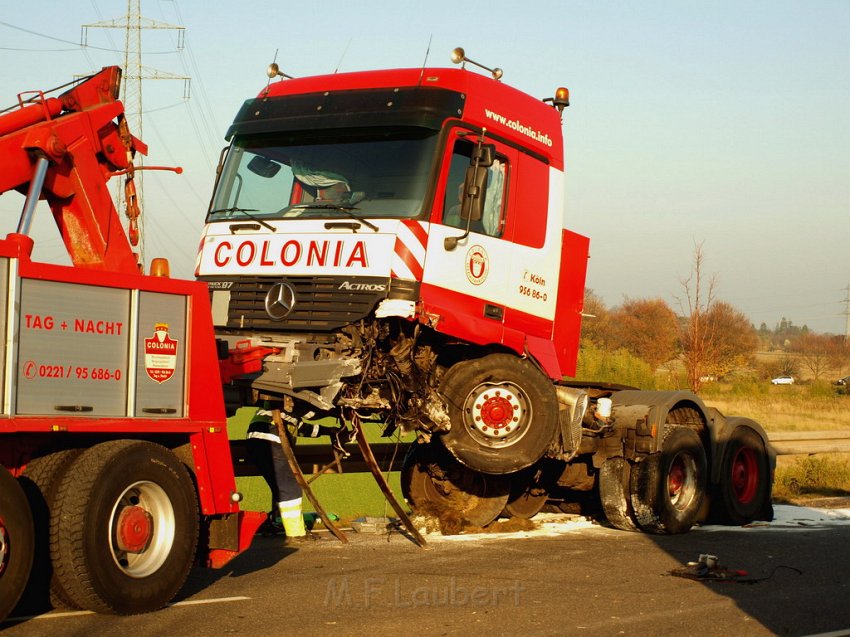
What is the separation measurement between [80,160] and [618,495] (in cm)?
653

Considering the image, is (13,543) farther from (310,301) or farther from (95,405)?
(310,301)

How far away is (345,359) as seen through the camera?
31.1 ft

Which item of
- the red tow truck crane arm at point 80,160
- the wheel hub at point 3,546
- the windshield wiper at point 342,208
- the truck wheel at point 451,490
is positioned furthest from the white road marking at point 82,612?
the truck wheel at point 451,490

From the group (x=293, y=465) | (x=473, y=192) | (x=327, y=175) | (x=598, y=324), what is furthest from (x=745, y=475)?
(x=598, y=324)

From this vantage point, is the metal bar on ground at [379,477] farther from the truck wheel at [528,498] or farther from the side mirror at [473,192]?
the truck wheel at [528,498]

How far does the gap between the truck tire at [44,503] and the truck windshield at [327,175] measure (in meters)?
3.83

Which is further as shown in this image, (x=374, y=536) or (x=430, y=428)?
(x=374, y=536)

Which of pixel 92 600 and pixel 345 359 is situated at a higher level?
pixel 345 359

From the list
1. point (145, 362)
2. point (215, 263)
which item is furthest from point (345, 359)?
point (145, 362)

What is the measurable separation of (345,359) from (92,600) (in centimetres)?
332

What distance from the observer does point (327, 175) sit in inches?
404

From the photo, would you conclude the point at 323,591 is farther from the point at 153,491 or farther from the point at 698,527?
the point at 698,527

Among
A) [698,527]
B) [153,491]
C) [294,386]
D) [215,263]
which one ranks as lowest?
[698,527]

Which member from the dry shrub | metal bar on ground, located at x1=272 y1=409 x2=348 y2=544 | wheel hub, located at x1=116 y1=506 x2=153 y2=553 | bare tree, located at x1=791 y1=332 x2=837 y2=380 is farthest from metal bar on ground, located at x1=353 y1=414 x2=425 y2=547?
bare tree, located at x1=791 y1=332 x2=837 y2=380
